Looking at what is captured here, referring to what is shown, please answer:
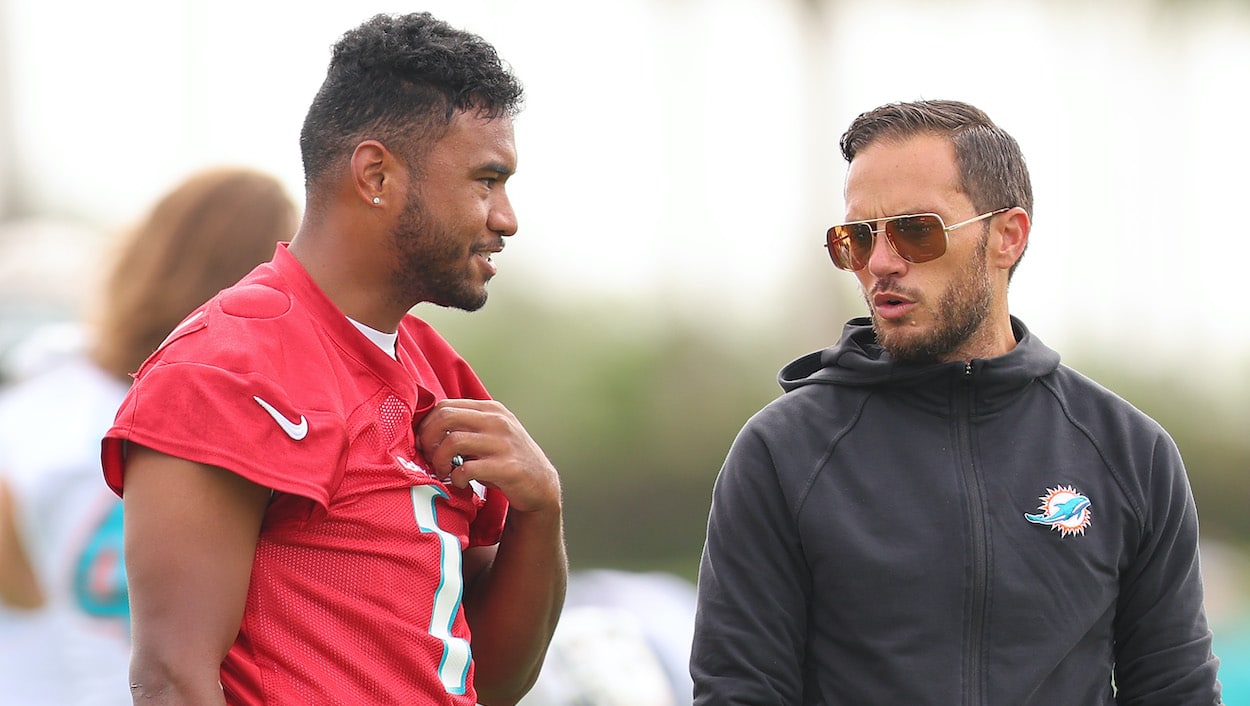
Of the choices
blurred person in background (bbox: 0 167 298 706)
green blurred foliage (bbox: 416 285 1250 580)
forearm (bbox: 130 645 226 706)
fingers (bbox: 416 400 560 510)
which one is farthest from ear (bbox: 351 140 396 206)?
green blurred foliage (bbox: 416 285 1250 580)

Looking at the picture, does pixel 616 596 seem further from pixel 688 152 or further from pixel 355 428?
pixel 355 428

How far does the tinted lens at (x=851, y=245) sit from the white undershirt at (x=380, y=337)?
71 centimetres

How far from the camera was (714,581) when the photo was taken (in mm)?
2064

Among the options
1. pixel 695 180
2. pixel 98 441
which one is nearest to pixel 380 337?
pixel 98 441

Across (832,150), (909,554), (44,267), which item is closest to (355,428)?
(909,554)

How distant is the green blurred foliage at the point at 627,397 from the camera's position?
3.87 meters

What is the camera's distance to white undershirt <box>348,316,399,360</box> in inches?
73.8

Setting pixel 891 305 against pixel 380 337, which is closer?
pixel 380 337

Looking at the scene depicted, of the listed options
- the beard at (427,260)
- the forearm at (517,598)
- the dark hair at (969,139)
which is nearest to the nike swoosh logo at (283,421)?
the beard at (427,260)

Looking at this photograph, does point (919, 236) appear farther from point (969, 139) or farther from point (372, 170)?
point (372, 170)

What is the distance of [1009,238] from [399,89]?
0.97 meters

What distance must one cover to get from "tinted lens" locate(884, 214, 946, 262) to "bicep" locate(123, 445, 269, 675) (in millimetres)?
1047

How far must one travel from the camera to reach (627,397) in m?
4.02

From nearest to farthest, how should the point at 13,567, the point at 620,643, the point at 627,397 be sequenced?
the point at 13,567, the point at 620,643, the point at 627,397
